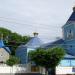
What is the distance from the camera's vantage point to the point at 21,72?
180 feet

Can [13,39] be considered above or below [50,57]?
above

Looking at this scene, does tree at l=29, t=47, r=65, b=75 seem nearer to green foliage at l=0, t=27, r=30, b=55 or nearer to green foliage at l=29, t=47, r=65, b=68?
green foliage at l=29, t=47, r=65, b=68

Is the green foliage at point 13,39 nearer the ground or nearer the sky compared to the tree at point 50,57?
nearer the sky

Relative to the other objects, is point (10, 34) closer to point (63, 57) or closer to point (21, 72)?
point (21, 72)

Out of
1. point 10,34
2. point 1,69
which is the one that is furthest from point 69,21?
point 10,34

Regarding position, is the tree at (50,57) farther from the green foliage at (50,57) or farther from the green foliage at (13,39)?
the green foliage at (13,39)

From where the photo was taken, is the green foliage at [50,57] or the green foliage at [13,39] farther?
the green foliage at [13,39]

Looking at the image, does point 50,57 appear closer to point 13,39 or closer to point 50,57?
point 50,57

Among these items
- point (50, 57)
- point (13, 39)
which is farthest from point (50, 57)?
point (13, 39)

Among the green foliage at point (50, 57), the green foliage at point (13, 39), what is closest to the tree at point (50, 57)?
the green foliage at point (50, 57)

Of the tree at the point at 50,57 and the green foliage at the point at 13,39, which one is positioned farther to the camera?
the green foliage at the point at 13,39

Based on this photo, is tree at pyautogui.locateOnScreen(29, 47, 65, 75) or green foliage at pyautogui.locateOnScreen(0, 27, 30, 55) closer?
tree at pyautogui.locateOnScreen(29, 47, 65, 75)

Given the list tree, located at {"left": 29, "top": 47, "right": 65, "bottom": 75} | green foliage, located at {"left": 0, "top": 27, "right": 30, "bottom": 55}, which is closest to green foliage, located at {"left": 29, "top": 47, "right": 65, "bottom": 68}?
Answer: tree, located at {"left": 29, "top": 47, "right": 65, "bottom": 75}

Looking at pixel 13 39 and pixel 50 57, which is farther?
pixel 13 39
